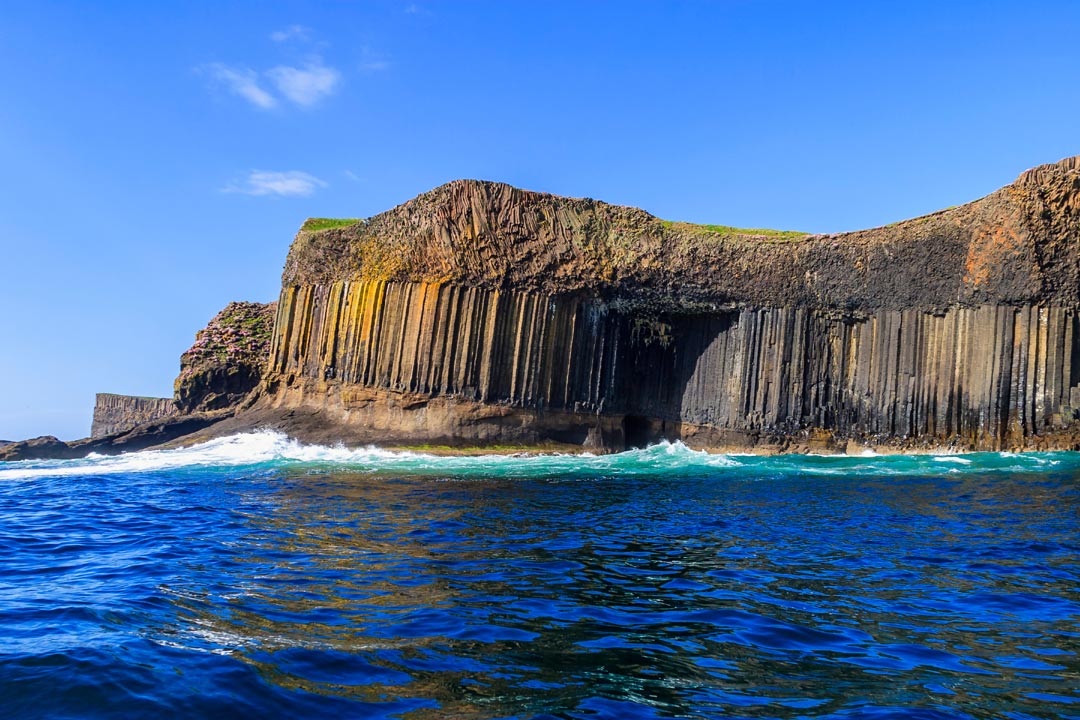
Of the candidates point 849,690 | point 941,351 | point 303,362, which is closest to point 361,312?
point 303,362

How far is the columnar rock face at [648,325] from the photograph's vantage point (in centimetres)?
2577

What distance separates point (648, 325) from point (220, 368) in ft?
58.7

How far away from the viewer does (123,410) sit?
48.8m

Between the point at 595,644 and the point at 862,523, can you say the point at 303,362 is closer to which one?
the point at 862,523

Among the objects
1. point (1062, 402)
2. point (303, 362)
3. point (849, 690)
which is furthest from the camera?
point (303, 362)

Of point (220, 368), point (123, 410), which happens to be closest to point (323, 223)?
point (220, 368)

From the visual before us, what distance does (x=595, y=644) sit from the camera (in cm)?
656

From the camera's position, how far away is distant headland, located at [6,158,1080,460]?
84.5 ft

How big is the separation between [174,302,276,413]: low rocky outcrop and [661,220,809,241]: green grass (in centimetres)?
1794

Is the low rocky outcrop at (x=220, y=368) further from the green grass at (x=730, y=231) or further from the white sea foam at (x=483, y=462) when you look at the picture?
the green grass at (x=730, y=231)

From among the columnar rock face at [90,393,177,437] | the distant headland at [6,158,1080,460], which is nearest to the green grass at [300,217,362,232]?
the distant headland at [6,158,1080,460]

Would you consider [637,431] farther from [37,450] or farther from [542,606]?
[542,606]

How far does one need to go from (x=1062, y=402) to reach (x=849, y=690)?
22.3m

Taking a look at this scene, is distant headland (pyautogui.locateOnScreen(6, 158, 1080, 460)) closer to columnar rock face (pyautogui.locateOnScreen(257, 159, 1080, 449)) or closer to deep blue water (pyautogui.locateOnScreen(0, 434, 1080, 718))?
columnar rock face (pyautogui.locateOnScreen(257, 159, 1080, 449))
